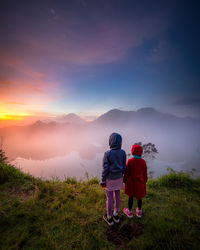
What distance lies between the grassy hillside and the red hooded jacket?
71 cm

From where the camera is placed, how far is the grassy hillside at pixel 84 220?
224cm

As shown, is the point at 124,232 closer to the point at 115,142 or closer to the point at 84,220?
the point at 84,220

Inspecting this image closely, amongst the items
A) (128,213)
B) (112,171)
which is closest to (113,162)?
(112,171)

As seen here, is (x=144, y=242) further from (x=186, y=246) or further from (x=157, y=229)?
(x=186, y=246)

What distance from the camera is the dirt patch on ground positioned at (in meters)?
2.36

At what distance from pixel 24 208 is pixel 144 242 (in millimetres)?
3295

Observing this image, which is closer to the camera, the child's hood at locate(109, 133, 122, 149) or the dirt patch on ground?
the dirt patch on ground

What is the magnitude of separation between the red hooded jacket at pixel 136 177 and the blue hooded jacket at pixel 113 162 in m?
0.32

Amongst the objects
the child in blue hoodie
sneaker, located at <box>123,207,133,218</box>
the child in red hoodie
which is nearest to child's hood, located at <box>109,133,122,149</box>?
the child in blue hoodie

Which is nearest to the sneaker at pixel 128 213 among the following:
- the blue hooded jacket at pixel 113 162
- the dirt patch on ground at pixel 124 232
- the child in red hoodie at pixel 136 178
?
the child in red hoodie at pixel 136 178

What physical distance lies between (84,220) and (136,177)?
1.82 meters

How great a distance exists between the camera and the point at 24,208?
121 inches

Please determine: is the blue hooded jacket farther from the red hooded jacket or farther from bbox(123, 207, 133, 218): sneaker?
bbox(123, 207, 133, 218): sneaker

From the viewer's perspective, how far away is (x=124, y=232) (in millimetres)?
2576
